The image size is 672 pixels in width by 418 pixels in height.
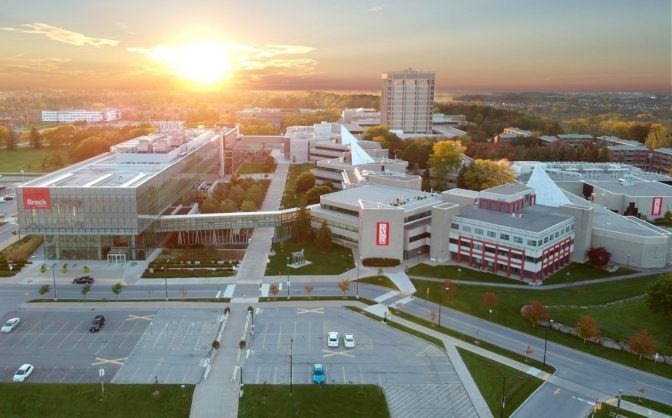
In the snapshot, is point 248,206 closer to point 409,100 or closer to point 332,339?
point 332,339

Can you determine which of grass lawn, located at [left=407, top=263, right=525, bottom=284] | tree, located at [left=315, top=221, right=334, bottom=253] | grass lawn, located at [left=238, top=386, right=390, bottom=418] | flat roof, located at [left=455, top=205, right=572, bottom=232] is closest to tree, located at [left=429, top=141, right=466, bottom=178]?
flat roof, located at [left=455, top=205, right=572, bottom=232]

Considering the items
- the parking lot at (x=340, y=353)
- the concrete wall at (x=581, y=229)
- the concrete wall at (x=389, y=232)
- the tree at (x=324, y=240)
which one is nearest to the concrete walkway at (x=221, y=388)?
the parking lot at (x=340, y=353)

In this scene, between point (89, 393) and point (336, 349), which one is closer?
point (89, 393)

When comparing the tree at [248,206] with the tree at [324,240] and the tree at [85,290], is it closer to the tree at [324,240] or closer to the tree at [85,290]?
the tree at [324,240]

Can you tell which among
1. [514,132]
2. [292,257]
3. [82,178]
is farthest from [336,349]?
[514,132]

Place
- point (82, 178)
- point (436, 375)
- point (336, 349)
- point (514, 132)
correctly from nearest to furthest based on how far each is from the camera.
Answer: point (436, 375), point (336, 349), point (82, 178), point (514, 132)

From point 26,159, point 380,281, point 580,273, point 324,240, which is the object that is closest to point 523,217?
point 580,273

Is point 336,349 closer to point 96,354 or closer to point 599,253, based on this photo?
point 96,354

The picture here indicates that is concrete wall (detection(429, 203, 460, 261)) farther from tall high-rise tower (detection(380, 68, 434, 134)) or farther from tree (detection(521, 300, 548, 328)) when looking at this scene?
tall high-rise tower (detection(380, 68, 434, 134))
